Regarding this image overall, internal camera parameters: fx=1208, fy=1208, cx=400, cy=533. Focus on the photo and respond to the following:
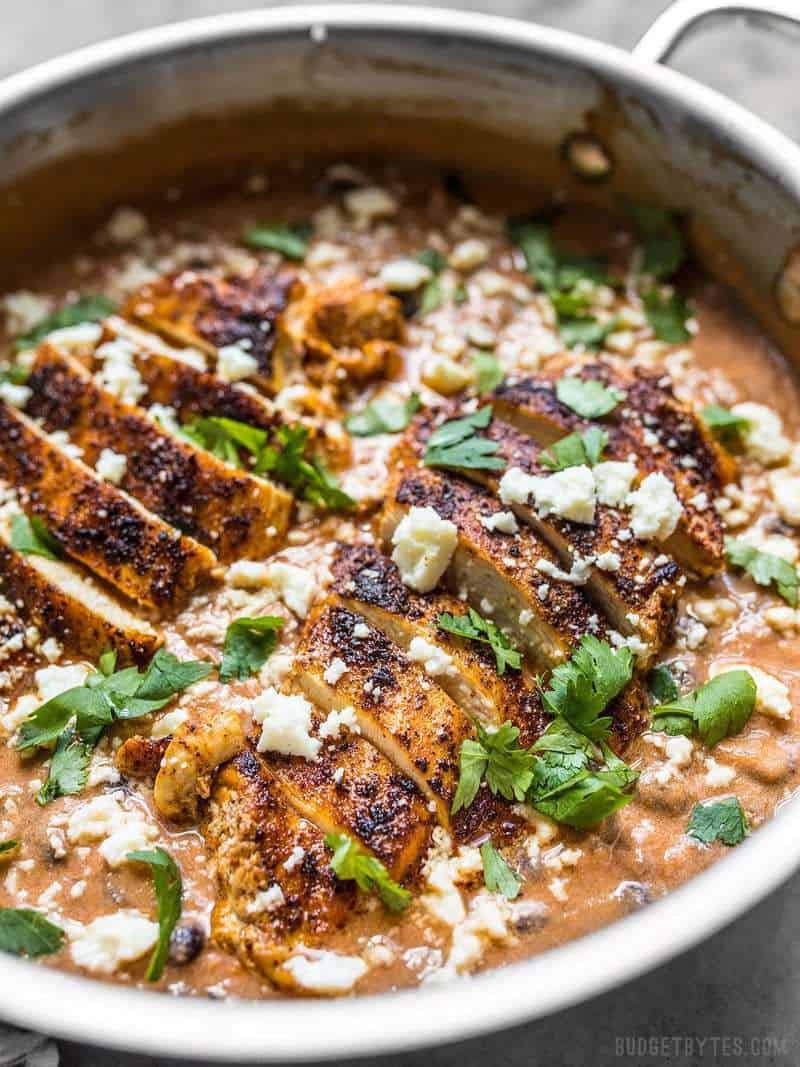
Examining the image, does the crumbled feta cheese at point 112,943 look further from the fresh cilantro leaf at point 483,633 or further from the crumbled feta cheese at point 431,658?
the fresh cilantro leaf at point 483,633

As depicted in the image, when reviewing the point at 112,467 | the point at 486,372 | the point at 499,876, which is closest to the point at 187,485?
the point at 112,467

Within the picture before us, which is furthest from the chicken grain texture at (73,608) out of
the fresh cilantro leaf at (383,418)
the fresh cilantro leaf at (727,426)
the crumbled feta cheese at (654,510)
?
the fresh cilantro leaf at (727,426)

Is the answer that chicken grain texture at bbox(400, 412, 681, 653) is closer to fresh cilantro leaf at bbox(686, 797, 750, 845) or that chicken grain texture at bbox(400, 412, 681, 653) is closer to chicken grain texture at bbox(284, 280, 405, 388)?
fresh cilantro leaf at bbox(686, 797, 750, 845)

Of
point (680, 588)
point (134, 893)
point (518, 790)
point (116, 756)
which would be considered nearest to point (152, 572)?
point (116, 756)

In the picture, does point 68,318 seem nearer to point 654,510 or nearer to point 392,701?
Result: point 392,701

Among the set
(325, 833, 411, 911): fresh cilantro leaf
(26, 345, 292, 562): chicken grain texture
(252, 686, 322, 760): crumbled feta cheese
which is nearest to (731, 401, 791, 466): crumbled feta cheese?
(26, 345, 292, 562): chicken grain texture
